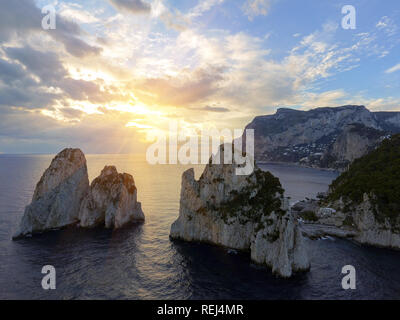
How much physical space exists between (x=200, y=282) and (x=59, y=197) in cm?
5273

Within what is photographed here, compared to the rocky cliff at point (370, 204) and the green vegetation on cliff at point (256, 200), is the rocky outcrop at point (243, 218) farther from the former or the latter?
the rocky cliff at point (370, 204)

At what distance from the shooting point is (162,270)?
137ft

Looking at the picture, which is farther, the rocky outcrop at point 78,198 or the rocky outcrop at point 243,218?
the rocky outcrop at point 78,198

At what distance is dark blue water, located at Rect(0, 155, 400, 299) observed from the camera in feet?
112

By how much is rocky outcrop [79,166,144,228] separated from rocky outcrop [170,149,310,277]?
20.1 meters

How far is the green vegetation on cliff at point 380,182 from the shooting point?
5688 centimetres

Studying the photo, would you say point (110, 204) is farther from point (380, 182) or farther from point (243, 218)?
point (380, 182)

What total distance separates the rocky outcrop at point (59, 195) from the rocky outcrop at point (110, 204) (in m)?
3.90

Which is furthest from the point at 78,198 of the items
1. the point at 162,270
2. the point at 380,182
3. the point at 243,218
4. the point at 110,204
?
the point at 380,182

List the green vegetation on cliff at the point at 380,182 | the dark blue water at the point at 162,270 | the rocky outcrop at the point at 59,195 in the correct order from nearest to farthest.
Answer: the dark blue water at the point at 162,270 < the green vegetation on cliff at the point at 380,182 < the rocky outcrop at the point at 59,195

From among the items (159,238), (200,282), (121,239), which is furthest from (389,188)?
(121,239)

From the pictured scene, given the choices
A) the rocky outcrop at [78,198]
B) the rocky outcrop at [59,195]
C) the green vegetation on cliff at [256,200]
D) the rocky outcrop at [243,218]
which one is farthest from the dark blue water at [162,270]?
the green vegetation on cliff at [256,200]

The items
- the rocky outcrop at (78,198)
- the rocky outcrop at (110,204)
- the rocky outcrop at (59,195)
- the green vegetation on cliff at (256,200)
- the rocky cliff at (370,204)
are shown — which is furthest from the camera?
the rocky outcrop at (110,204)

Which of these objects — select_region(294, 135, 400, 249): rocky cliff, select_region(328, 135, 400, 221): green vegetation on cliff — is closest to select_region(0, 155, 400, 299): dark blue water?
select_region(294, 135, 400, 249): rocky cliff
